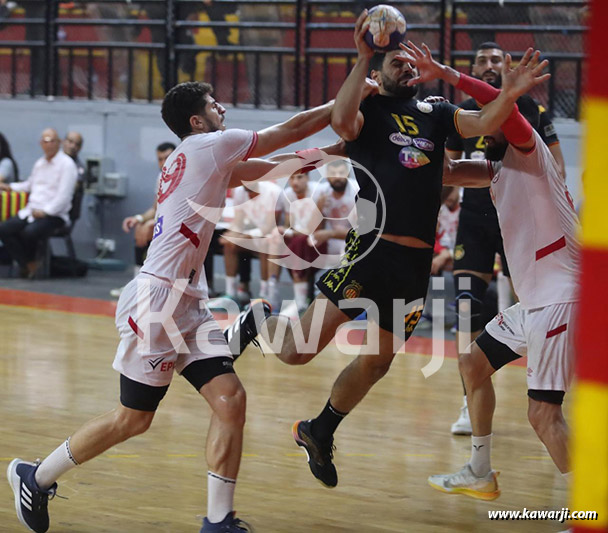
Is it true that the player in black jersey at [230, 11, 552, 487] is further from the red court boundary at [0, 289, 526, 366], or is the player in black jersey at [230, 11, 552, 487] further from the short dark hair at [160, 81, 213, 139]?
the red court boundary at [0, 289, 526, 366]

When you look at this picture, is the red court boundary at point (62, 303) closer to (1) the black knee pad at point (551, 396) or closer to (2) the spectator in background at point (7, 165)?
(2) the spectator in background at point (7, 165)

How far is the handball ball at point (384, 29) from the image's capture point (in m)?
3.86

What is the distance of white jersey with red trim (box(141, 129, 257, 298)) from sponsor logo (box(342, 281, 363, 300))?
754 millimetres

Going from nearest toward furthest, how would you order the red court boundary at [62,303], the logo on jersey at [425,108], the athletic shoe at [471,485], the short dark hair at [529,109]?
the logo on jersey at [425,108], the athletic shoe at [471,485], the short dark hair at [529,109], the red court boundary at [62,303]

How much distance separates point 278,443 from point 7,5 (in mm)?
10435

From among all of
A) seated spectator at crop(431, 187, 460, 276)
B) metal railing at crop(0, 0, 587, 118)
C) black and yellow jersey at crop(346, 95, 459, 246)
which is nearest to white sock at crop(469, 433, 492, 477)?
black and yellow jersey at crop(346, 95, 459, 246)

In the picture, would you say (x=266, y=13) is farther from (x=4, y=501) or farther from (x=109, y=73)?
(x=4, y=501)

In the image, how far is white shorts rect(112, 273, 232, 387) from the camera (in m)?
3.81

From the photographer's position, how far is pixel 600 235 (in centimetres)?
164

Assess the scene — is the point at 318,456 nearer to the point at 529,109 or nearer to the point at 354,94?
the point at 354,94

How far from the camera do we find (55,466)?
397cm

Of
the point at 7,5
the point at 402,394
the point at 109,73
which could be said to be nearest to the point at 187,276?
the point at 402,394

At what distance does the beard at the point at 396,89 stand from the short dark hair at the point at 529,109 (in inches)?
30.5

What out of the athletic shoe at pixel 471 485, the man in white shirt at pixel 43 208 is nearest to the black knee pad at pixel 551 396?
the athletic shoe at pixel 471 485
